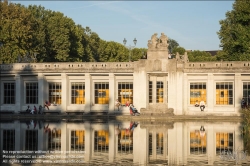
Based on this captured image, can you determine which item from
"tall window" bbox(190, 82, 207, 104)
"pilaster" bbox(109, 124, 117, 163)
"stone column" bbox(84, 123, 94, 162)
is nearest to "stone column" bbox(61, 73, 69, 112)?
"tall window" bbox(190, 82, 207, 104)

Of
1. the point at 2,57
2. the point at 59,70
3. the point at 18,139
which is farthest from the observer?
the point at 2,57

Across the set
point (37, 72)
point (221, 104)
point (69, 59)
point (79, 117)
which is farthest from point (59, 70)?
point (69, 59)

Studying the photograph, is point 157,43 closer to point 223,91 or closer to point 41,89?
point 223,91

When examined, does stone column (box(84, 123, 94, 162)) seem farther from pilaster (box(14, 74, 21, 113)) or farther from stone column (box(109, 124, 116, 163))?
pilaster (box(14, 74, 21, 113))

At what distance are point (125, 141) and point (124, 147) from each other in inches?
92.9

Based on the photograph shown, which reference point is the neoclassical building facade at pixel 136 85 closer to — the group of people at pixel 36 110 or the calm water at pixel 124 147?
the group of people at pixel 36 110

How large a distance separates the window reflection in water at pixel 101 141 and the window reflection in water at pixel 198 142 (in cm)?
443

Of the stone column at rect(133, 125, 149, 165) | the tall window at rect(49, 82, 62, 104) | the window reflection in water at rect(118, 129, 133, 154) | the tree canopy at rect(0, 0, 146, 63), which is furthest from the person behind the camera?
the tree canopy at rect(0, 0, 146, 63)

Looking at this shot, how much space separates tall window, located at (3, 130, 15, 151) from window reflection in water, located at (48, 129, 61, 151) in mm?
1948

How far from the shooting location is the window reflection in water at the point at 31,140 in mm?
25003

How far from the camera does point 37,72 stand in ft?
169

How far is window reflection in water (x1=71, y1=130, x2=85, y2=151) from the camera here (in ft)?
82.3

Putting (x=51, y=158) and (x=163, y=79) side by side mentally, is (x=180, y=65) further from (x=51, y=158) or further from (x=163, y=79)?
(x=51, y=158)

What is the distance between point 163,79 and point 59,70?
426 inches
